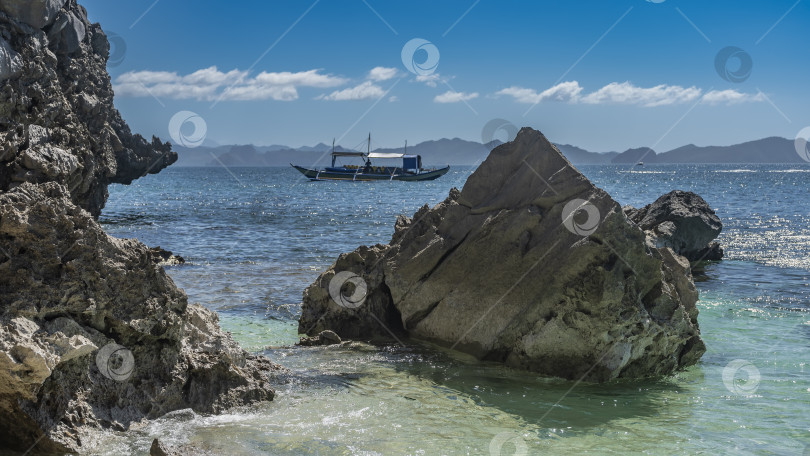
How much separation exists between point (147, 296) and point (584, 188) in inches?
244

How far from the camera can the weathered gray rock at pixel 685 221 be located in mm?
23031

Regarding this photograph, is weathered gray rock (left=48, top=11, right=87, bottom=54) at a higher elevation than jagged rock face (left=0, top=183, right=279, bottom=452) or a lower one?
higher

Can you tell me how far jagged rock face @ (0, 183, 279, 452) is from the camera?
5.57 meters

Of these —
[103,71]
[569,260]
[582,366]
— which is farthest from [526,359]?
[103,71]

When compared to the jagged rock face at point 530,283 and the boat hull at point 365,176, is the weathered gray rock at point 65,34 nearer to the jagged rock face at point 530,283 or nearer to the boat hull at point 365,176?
the jagged rock face at point 530,283

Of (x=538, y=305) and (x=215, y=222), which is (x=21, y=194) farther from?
(x=215, y=222)

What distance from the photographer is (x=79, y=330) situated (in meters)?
6.05

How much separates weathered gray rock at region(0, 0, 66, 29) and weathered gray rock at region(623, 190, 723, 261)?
1786cm

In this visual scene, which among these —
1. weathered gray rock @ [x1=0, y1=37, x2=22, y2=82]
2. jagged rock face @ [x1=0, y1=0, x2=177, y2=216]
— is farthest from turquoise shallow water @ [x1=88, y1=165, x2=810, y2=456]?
weathered gray rock @ [x1=0, y1=37, x2=22, y2=82]

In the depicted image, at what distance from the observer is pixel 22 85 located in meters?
9.42

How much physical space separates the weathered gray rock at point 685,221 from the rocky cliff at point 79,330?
17.7m

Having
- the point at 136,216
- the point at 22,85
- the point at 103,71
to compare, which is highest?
the point at 103,71

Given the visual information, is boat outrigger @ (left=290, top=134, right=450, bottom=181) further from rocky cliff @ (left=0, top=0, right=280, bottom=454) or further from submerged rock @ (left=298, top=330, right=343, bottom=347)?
rocky cliff @ (left=0, top=0, right=280, bottom=454)

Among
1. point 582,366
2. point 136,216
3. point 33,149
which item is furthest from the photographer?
point 136,216
